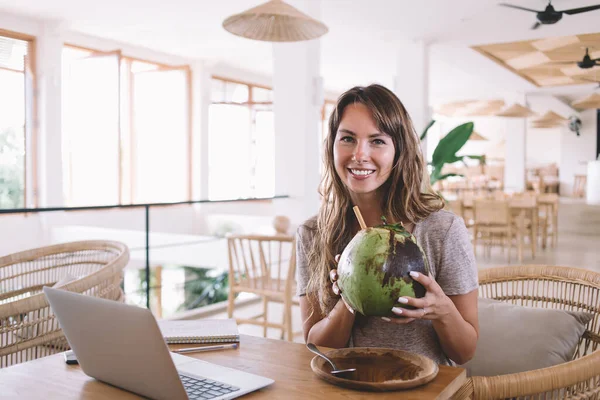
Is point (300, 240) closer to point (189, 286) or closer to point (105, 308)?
point (105, 308)

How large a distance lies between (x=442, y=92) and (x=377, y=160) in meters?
12.6

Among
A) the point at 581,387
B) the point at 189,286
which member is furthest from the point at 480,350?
the point at 189,286

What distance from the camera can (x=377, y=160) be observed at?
132 centimetres

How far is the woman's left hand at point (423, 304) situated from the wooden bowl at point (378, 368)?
88 mm

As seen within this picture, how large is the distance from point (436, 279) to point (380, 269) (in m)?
0.50

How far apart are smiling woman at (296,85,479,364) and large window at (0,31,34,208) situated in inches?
251

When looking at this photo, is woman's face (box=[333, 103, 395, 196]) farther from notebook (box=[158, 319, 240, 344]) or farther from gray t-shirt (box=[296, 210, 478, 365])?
notebook (box=[158, 319, 240, 344])

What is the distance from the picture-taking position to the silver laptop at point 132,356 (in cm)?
81

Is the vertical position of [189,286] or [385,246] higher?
[385,246]

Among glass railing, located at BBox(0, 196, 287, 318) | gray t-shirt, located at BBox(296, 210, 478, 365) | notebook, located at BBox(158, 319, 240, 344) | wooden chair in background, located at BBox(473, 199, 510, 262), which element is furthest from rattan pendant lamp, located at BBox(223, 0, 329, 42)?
wooden chair in background, located at BBox(473, 199, 510, 262)

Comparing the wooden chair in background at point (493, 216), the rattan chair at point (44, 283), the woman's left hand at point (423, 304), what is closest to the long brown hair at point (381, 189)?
the woman's left hand at point (423, 304)

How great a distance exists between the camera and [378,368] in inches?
39.4

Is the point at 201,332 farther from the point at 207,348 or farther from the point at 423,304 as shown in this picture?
the point at 423,304

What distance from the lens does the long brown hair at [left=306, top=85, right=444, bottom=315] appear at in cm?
135
